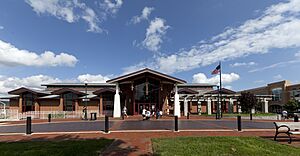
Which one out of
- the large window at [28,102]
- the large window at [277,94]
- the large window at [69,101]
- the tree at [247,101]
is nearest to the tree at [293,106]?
the tree at [247,101]

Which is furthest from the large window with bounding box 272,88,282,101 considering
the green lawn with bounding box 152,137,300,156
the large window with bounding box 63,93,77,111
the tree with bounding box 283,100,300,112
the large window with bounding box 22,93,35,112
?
the green lawn with bounding box 152,137,300,156

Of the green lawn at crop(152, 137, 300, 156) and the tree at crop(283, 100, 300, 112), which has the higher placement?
the green lawn at crop(152, 137, 300, 156)

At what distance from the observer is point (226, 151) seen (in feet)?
26.7

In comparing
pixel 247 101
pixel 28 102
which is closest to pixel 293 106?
pixel 247 101

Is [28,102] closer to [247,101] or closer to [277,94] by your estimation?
[247,101]

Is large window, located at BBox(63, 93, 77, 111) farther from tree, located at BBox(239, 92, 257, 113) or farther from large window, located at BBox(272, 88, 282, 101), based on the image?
large window, located at BBox(272, 88, 282, 101)

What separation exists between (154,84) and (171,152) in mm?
28431

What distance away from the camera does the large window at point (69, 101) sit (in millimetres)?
39781

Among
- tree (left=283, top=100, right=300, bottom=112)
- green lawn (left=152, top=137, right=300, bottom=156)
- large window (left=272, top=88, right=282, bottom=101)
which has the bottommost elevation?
tree (left=283, top=100, right=300, bottom=112)

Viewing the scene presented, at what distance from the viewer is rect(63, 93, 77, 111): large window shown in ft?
131

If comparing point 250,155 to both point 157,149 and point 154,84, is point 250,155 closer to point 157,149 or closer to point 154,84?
point 157,149

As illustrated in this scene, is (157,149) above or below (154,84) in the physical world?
below

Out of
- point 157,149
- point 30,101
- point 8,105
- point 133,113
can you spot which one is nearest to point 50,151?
point 157,149

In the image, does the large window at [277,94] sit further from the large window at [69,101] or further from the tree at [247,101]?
the large window at [69,101]
